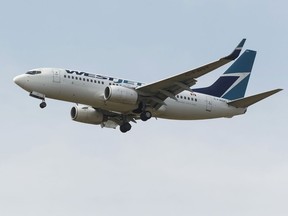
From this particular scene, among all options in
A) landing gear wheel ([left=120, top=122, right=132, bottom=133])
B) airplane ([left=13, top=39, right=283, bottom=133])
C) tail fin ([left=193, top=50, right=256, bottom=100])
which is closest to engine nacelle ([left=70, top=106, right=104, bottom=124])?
airplane ([left=13, top=39, right=283, bottom=133])

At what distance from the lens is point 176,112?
67.1 m

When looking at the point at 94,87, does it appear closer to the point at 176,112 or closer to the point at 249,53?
the point at 176,112

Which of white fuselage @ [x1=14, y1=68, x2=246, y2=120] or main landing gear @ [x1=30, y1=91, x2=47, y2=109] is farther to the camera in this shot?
main landing gear @ [x1=30, y1=91, x2=47, y2=109]

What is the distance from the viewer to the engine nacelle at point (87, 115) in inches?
2712

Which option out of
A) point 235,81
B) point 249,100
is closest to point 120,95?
point 249,100

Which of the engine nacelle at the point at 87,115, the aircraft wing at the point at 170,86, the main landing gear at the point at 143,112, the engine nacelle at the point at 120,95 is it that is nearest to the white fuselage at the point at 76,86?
the engine nacelle at the point at 120,95

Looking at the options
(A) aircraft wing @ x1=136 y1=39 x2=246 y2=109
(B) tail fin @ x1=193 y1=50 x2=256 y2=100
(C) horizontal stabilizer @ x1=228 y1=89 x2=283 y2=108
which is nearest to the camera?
(A) aircraft wing @ x1=136 y1=39 x2=246 y2=109

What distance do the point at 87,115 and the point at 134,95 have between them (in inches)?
249

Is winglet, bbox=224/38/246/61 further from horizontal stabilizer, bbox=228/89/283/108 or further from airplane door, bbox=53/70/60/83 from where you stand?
airplane door, bbox=53/70/60/83

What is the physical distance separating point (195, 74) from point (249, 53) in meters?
13.7

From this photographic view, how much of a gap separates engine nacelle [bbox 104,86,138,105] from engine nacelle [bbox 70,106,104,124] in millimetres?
5911

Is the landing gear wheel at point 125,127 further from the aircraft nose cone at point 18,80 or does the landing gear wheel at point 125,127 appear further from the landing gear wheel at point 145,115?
the aircraft nose cone at point 18,80

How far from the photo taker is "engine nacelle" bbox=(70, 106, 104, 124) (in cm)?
6888

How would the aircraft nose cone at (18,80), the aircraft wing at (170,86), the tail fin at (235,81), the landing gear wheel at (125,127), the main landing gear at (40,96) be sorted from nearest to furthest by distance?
the aircraft wing at (170,86) → the main landing gear at (40,96) → the aircraft nose cone at (18,80) → the landing gear wheel at (125,127) → the tail fin at (235,81)
